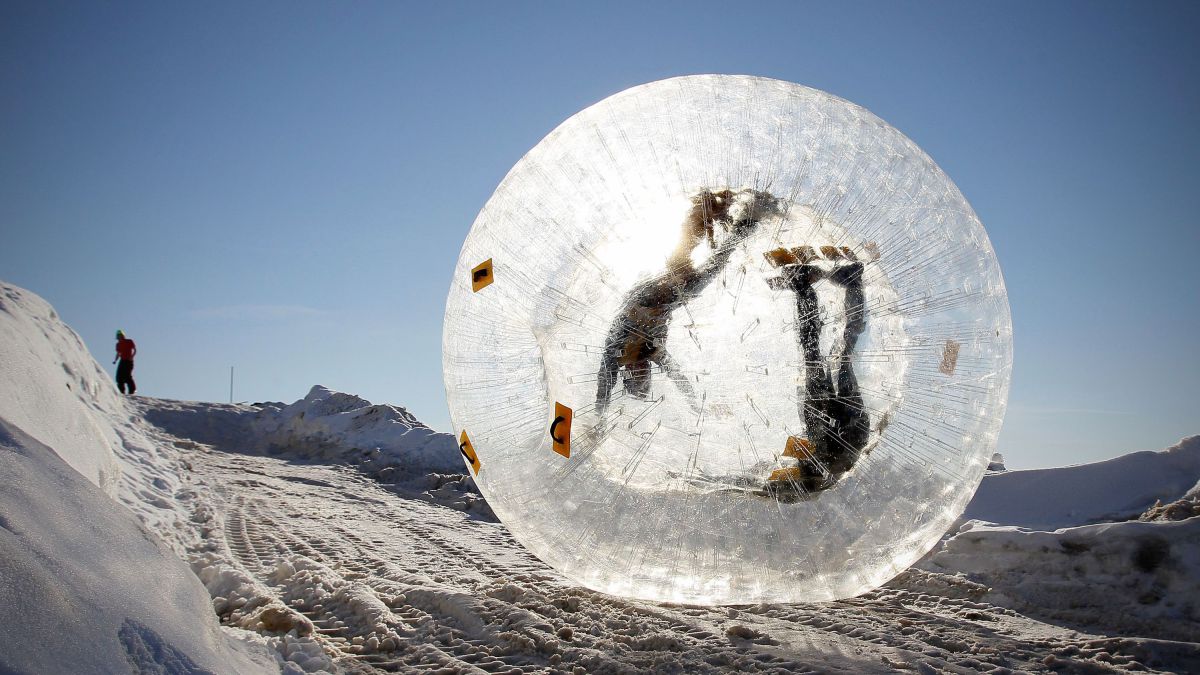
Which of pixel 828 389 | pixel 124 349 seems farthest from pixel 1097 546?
pixel 124 349

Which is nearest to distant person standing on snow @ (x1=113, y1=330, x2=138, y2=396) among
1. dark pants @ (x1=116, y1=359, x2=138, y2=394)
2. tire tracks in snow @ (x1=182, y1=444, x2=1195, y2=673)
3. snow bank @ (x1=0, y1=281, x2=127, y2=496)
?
dark pants @ (x1=116, y1=359, x2=138, y2=394)

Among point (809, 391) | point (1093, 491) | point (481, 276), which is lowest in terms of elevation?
point (1093, 491)

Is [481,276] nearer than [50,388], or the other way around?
[481,276]

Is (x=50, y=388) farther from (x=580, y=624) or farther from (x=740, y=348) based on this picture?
(x=740, y=348)

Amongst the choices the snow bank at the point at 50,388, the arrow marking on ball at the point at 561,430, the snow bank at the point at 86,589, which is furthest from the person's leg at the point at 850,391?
the snow bank at the point at 50,388

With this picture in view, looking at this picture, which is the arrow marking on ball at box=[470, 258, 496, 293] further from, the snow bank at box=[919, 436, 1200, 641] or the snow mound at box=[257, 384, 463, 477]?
the snow mound at box=[257, 384, 463, 477]

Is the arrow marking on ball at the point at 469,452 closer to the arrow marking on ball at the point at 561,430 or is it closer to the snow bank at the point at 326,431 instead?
the arrow marking on ball at the point at 561,430

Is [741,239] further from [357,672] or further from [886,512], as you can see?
[357,672]
